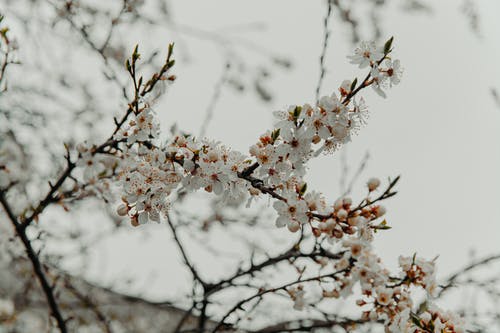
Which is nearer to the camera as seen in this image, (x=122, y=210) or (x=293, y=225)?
(x=293, y=225)

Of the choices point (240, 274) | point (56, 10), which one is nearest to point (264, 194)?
point (240, 274)

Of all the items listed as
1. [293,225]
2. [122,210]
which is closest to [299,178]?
[293,225]

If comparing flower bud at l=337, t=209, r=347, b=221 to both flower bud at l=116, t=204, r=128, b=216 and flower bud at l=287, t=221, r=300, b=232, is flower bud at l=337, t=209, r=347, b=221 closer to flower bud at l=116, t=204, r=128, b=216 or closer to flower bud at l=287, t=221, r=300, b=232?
flower bud at l=287, t=221, r=300, b=232

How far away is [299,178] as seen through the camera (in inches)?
64.4

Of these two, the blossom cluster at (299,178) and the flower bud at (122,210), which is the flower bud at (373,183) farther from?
the flower bud at (122,210)

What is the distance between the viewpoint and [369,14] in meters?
3.28

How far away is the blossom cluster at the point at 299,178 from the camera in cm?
150

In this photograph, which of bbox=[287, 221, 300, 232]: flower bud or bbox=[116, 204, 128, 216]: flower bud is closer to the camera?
bbox=[287, 221, 300, 232]: flower bud

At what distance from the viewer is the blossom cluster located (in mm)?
1503

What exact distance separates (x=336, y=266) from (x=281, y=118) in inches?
27.6

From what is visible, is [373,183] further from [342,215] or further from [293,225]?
[293,225]

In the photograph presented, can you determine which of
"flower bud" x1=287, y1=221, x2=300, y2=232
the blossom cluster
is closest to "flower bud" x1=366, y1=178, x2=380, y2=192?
the blossom cluster

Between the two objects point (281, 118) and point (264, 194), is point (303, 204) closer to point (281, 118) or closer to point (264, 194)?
point (264, 194)

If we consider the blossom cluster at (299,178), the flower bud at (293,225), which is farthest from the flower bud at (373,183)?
the flower bud at (293,225)
